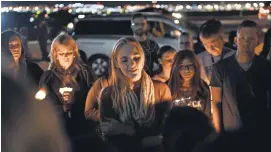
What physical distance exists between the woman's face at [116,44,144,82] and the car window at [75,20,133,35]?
8716 mm

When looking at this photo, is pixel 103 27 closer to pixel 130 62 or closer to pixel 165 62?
pixel 165 62

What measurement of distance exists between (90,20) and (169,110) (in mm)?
9877

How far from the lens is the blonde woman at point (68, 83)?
5.40 m

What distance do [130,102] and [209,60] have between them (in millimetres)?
1496

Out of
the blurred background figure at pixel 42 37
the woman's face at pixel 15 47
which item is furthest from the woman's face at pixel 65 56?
the blurred background figure at pixel 42 37

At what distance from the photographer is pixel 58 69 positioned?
5438 mm

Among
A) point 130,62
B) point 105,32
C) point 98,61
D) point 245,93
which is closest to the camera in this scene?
point 130,62

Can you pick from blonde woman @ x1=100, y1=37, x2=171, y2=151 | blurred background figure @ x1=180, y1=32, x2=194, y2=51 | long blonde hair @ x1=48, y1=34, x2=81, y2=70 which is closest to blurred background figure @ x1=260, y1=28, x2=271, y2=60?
blurred background figure @ x1=180, y1=32, x2=194, y2=51

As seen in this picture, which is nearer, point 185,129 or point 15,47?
point 185,129


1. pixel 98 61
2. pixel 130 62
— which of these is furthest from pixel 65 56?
pixel 98 61

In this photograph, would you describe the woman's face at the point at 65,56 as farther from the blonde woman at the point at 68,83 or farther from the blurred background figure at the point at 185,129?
the blurred background figure at the point at 185,129

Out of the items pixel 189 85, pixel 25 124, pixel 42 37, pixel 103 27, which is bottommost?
pixel 25 124

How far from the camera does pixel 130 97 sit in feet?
15.5

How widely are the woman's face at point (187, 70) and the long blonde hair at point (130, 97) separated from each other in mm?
509
